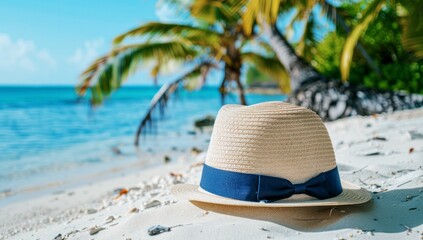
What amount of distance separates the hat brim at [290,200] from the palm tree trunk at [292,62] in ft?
22.7

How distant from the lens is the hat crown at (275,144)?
2354 mm

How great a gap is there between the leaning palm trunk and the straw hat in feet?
21.1

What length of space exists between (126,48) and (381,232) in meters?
8.12

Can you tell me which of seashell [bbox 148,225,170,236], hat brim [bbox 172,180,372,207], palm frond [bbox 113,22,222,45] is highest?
palm frond [bbox 113,22,222,45]

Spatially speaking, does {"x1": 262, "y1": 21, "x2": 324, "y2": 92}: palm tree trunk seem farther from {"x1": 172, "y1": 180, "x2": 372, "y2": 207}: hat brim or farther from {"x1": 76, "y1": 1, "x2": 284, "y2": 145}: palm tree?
{"x1": 172, "y1": 180, "x2": 372, "y2": 207}: hat brim

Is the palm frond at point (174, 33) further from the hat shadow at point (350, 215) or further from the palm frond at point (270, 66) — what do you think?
the hat shadow at point (350, 215)

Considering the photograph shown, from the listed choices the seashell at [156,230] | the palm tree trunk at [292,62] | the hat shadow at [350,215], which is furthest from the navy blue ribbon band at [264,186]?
the palm tree trunk at [292,62]

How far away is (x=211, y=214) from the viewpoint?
2533 millimetres

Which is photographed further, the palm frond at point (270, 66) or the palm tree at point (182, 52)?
the palm frond at point (270, 66)

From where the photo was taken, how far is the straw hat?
7.65ft

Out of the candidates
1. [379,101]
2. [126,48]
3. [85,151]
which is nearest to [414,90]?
[379,101]

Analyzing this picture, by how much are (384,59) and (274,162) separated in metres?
10.6

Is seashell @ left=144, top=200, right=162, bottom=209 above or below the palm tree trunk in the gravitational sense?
below

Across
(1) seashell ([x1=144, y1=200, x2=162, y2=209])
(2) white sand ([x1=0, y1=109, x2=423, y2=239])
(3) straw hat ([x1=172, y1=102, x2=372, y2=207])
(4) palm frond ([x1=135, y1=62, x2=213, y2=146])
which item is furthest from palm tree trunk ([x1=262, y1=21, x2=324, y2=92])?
(3) straw hat ([x1=172, y1=102, x2=372, y2=207])
